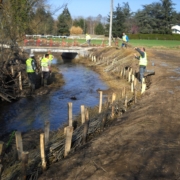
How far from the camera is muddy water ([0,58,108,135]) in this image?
36.6 ft

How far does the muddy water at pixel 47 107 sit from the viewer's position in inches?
440

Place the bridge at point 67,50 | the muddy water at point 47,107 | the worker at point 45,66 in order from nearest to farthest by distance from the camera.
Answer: the muddy water at point 47,107 < the worker at point 45,66 < the bridge at point 67,50

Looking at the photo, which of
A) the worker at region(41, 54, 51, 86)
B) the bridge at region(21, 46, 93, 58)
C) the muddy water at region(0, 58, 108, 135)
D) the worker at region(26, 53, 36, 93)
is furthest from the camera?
the bridge at region(21, 46, 93, 58)

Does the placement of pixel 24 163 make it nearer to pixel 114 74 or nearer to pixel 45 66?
pixel 45 66

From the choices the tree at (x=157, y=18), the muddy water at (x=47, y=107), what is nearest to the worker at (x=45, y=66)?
the muddy water at (x=47, y=107)

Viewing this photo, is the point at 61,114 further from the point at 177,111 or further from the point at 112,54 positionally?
the point at 112,54

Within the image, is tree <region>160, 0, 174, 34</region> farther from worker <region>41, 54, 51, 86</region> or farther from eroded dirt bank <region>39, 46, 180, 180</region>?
eroded dirt bank <region>39, 46, 180, 180</region>

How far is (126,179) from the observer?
5.32m

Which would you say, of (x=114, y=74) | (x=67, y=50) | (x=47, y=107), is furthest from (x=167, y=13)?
(x=47, y=107)

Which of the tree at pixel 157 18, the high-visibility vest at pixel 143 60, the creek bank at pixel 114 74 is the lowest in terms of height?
the creek bank at pixel 114 74

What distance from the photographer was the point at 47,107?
1377cm

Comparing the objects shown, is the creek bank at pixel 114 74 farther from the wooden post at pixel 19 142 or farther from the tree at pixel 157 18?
the tree at pixel 157 18

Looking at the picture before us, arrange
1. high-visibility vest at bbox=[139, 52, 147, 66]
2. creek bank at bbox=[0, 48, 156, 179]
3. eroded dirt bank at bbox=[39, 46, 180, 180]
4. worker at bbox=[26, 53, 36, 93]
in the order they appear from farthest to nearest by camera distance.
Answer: creek bank at bbox=[0, 48, 156, 179]
worker at bbox=[26, 53, 36, 93]
high-visibility vest at bbox=[139, 52, 147, 66]
eroded dirt bank at bbox=[39, 46, 180, 180]

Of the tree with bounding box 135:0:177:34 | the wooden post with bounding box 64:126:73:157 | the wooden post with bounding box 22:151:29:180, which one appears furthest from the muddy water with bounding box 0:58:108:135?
the tree with bounding box 135:0:177:34
